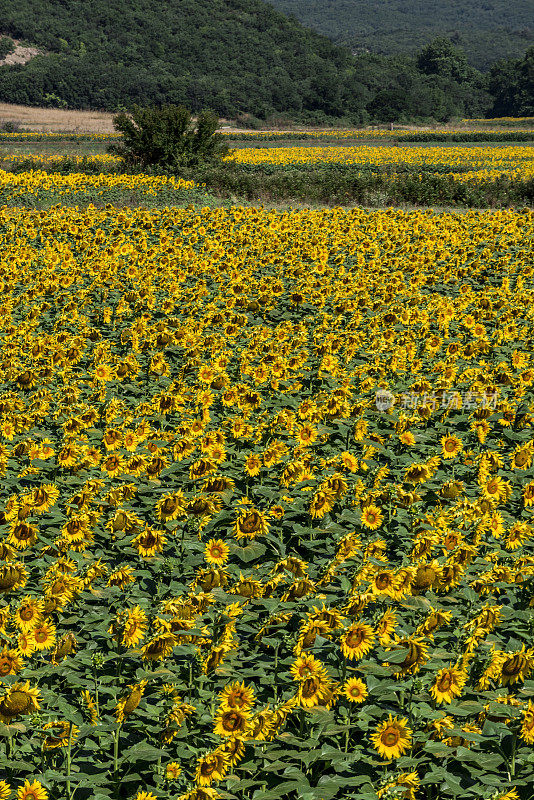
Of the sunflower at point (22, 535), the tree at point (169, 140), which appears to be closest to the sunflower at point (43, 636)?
the sunflower at point (22, 535)

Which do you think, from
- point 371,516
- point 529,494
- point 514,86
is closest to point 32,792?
point 371,516

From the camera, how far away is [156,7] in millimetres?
110625

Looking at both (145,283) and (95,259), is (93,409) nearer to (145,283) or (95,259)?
(145,283)

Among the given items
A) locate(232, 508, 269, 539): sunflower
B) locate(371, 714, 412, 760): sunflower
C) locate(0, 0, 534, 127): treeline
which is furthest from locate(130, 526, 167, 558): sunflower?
locate(0, 0, 534, 127): treeline

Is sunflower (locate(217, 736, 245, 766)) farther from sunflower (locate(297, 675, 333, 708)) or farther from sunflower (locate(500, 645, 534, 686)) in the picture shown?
sunflower (locate(500, 645, 534, 686))

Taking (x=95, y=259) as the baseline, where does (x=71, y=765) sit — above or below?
below

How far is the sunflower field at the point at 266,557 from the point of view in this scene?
320 cm

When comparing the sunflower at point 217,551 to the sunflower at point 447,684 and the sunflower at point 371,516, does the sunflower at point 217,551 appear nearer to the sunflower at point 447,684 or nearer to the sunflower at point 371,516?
the sunflower at point 371,516

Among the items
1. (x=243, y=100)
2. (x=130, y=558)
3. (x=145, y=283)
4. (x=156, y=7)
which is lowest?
(x=130, y=558)

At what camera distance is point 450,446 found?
229 inches

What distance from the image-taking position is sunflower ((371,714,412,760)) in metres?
3.09

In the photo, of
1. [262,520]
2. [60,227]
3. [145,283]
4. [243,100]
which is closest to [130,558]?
[262,520]

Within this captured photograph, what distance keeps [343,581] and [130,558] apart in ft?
4.72

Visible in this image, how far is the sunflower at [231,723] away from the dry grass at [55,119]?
6807cm
